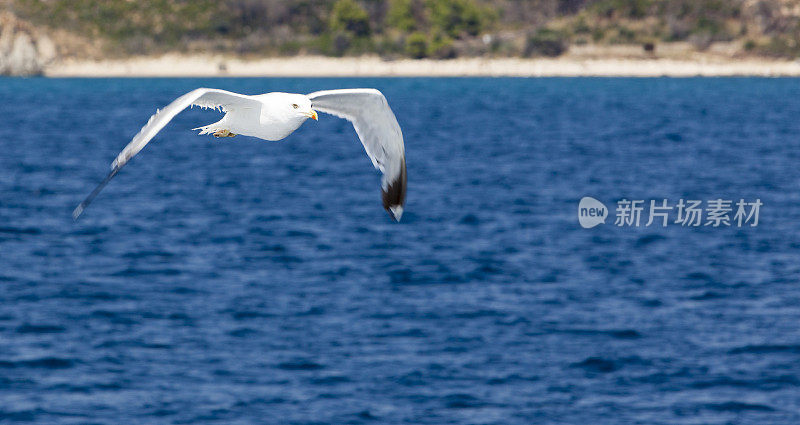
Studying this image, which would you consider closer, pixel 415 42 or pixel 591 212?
pixel 591 212

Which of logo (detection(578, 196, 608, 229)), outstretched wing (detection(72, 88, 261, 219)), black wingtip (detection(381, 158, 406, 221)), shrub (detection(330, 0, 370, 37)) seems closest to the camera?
outstretched wing (detection(72, 88, 261, 219))

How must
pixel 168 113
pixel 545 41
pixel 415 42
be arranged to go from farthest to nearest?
pixel 415 42
pixel 545 41
pixel 168 113

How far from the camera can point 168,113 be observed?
12.8m

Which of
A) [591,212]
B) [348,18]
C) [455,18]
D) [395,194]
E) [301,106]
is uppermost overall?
[348,18]

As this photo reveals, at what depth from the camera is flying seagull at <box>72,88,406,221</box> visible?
12.8m

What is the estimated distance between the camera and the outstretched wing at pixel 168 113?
41.3 ft

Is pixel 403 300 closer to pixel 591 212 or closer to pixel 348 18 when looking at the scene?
pixel 591 212

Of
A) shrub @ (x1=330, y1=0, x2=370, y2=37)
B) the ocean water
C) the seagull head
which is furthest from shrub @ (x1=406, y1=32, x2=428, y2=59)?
the seagull head

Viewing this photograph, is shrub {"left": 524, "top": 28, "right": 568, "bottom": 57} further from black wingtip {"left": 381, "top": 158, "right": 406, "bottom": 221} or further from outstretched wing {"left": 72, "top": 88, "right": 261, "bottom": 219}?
outstretched wing {"left": 72, "top": 88, "right": 261, "bottom": 219}

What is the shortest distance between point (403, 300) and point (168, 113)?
1644 inches

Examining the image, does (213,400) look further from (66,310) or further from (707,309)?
(707,309)

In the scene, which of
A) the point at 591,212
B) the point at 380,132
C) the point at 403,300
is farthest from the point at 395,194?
the point at 591,212

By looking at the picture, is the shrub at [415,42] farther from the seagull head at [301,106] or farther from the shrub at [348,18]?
the seagull head at [301,106]

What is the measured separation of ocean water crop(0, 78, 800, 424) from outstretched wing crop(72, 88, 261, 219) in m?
24.9
